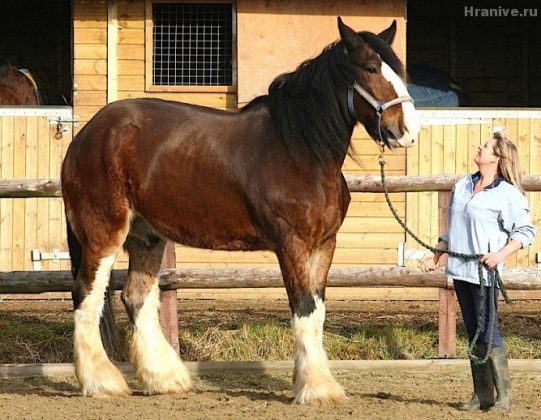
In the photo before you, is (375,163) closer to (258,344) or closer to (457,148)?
(457,148)

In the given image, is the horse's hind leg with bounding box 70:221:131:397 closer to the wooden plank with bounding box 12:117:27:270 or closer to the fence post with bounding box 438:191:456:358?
the fence post with bounding box 438:191:456:358

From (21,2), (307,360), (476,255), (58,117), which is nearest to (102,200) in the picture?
(307,360)

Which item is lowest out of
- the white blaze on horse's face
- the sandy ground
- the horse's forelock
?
the sandy ground

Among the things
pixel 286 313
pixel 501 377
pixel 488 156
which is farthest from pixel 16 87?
pixel 501 377

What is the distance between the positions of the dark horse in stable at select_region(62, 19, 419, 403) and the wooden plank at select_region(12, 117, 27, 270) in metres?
4.32

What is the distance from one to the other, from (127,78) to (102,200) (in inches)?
185

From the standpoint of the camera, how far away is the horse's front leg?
A: 6.35 metres

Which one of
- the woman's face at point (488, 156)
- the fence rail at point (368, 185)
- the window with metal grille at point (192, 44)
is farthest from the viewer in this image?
the window with metal grille at point (192, 44)

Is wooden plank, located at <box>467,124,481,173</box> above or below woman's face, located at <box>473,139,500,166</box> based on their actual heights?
above

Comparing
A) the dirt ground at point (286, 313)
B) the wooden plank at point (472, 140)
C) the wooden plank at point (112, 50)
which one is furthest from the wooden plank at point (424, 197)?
the wooden plank at point (112, 50)

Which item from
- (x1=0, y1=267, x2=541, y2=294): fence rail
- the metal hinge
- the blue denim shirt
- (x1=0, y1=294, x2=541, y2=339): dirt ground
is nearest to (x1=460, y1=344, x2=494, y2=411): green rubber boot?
the blue denim shirt

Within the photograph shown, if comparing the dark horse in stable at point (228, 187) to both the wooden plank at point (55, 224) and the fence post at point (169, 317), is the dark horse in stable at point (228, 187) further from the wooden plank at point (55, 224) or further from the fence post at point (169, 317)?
the wooden plank at point (55, 224)

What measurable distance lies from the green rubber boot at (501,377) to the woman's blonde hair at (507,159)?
938 mm

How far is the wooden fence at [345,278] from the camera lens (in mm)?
8148
